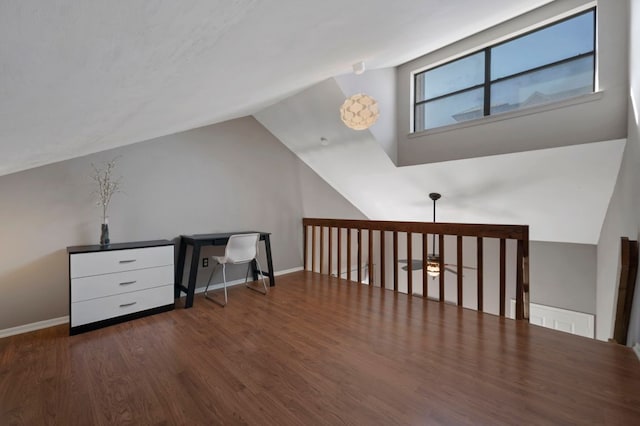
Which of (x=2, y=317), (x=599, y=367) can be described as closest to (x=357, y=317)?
(x=599, y=367)

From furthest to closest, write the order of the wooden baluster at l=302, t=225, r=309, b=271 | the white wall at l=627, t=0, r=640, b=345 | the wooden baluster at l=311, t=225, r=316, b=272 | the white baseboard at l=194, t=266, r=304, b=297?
the wooden baluster at l=302, t=225, r=309, b=271 → the wooden baluster at l=311, t=225, r=316, b=272 → the white baseboard at l=194, t=266, r=304, b=297 → the white wall at l=627, t=0, r=640, b=345

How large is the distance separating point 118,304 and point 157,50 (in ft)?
8.19

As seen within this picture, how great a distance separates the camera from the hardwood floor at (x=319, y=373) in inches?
57.1

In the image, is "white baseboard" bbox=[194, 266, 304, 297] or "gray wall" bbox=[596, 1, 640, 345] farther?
"white baseboard" bbox=[194, 266, 304, 297]

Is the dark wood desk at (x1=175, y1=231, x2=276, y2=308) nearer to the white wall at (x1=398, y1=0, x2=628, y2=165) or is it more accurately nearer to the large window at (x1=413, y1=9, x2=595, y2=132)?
the white wall at (x1=398, y1=0, x2=628, y2=165)

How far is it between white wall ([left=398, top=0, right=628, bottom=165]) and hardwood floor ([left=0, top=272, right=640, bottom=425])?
75.2 inches

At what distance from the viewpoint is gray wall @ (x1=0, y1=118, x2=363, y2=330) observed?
2.50m

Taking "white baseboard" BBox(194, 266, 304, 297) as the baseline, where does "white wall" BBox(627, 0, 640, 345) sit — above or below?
above

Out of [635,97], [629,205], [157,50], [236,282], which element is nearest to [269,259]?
[236,282]

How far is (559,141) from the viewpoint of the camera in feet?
9.42

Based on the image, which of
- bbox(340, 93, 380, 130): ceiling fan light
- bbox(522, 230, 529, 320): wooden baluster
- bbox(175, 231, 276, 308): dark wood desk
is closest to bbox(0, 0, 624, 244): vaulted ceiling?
bbox(340, 93, 380, 130): ceiling fan light

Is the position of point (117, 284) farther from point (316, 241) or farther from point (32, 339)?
point (316, 241)

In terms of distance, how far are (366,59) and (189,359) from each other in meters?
Answer: 2.89

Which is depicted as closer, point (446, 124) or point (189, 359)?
point (189, 359)
